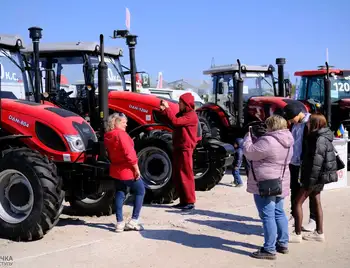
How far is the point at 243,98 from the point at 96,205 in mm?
6678

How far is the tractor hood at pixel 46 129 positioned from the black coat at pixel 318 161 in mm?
2526

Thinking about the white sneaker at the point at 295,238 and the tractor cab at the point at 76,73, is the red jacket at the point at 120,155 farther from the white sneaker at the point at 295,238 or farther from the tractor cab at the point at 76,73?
the tractor cab at the point at 76,73

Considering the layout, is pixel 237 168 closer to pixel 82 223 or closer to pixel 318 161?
pixel 82 223

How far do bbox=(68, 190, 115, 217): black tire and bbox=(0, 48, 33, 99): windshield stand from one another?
175 cm

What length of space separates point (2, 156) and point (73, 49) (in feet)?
10.8

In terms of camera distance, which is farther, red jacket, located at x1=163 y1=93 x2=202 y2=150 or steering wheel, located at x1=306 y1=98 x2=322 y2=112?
steering wheel, located at x1=306 y1=98 x2=322 y2=112

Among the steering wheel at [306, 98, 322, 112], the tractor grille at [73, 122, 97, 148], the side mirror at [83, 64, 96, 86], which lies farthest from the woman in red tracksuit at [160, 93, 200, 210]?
the steering wheel at [306, 98, 322, 112]

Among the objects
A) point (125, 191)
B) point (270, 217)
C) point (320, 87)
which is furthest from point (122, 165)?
point (320, 87)

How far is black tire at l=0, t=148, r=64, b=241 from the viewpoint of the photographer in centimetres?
524

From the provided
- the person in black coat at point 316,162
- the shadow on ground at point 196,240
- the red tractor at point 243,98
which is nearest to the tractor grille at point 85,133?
the shadow on ground at point 196,240

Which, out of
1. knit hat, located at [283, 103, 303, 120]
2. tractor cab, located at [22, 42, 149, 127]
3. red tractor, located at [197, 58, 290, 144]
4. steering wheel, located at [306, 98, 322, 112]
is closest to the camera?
knit hat, located at [283, 103, 303, 120]

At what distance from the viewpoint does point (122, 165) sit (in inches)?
222

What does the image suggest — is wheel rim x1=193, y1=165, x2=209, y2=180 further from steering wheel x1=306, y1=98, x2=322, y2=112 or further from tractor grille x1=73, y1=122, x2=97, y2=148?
steering wheel x1=306, y1=98, x2=322, y2=112

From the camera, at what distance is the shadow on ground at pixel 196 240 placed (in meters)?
5.36
